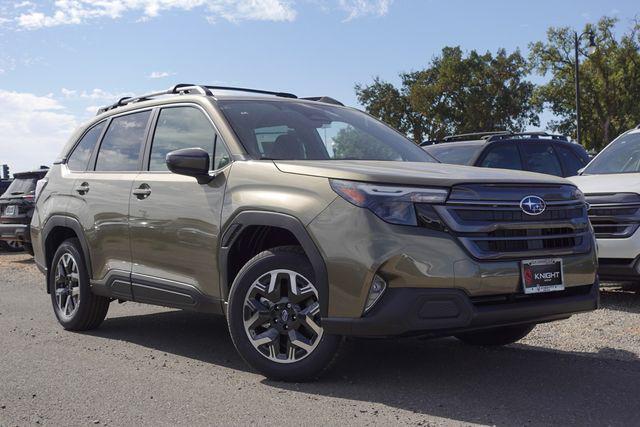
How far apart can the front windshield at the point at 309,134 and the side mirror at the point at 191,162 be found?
0.30m

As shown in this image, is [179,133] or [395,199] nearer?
[395,199]

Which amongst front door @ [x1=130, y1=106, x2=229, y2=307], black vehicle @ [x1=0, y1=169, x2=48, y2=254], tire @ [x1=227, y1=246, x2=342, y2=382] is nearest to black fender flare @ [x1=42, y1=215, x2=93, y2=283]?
front door @ [x1=130, y1=106, x2=229, y2=307]

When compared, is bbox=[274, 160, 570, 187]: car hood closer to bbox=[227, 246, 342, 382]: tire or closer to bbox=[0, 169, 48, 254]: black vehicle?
bbox=[227, 246, 342, 382]: tire

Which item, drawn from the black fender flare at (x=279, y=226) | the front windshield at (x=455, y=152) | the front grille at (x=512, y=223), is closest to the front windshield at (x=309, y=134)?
the black fender flare at (x=279, y=226)

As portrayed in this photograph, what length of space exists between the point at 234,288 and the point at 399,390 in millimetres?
1188

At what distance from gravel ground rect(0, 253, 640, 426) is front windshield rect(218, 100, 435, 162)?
1.47 metres

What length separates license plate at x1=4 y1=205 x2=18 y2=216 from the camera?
14.7 m

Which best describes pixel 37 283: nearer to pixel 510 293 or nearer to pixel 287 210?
pixel 287 210

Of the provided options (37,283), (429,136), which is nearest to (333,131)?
(37,283)

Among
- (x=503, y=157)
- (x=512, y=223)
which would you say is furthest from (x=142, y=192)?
(x=503, y=157)

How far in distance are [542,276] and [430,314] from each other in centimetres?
78

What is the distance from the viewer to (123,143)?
6.40m

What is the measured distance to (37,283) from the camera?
1145 cm

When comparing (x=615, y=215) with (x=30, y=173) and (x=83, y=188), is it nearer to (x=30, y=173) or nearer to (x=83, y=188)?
(x=83, y=188)
